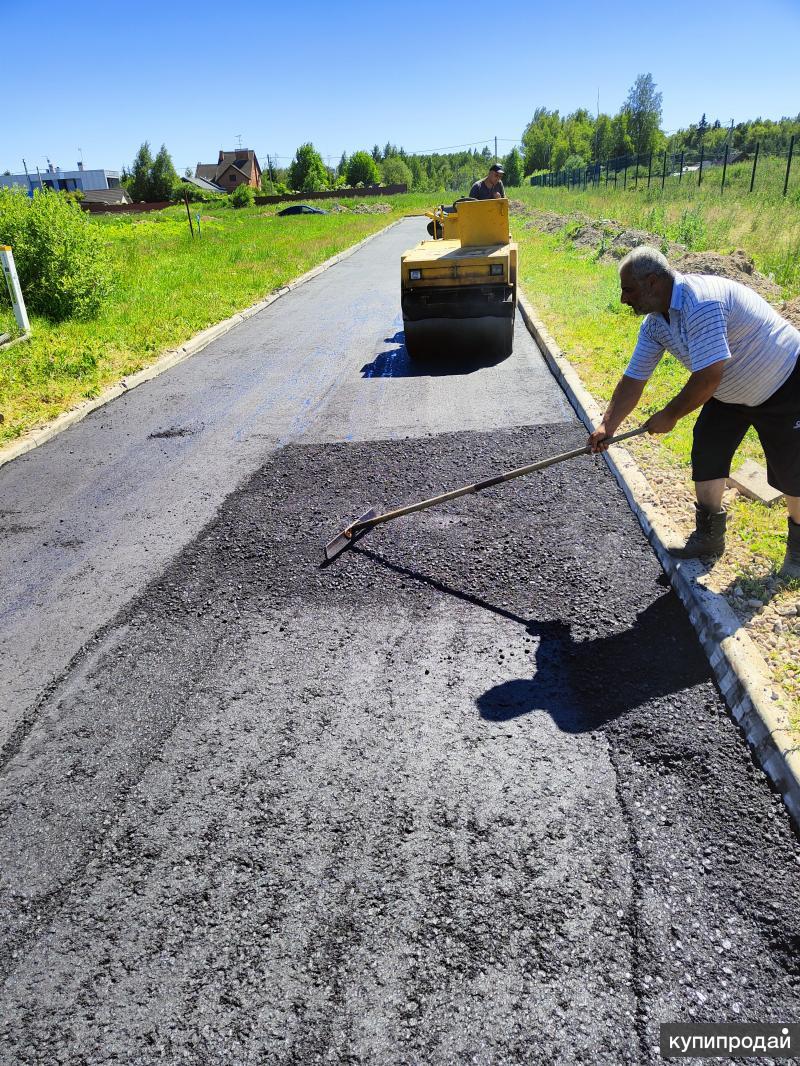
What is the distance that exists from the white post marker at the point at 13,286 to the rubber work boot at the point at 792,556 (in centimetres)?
1084

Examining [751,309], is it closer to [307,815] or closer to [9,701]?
[307,815]

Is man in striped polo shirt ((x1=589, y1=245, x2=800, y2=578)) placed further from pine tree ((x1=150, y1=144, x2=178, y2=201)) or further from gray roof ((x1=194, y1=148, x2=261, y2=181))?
gray roof ((x1=194, y1=148, x2=261, y2=181))

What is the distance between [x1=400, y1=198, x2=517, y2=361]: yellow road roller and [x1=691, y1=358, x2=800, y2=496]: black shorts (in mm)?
5651

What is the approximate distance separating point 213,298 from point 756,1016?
50.9 feet

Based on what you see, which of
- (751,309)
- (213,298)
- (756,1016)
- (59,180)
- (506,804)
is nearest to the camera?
A: (756,1016)

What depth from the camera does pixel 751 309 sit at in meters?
3.50

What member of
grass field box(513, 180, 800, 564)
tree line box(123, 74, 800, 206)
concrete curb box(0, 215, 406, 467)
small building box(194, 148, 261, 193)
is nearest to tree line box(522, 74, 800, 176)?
tree line box(123, 74, 800, 206)

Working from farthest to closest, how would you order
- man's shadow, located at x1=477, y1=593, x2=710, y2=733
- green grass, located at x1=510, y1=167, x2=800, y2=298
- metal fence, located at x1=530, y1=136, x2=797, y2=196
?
metal fence, located at x1=530, y1=136, x2=797, y2=196
green grass, located at x1=510, y1=167, x2=800, y2=298
man's shadow, located at x1=477, y1=593, x2=710, y2=733

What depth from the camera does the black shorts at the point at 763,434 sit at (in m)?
3.59

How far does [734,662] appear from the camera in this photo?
10.6ft

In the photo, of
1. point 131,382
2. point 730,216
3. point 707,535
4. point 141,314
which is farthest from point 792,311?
point 730,216

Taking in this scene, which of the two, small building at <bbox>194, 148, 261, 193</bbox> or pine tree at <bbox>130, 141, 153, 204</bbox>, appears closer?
pine tree at <bbox>130, 141, 153, 204</bbox>

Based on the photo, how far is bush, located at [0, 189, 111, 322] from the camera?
11.8 m

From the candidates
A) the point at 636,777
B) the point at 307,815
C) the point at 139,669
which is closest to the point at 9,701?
the point at 139,669
